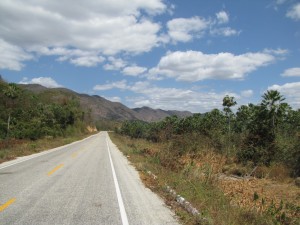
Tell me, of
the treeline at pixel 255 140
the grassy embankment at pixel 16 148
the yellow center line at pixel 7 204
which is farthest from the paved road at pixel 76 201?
the grassy embankment at pixel 16 148

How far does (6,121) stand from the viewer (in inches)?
2164

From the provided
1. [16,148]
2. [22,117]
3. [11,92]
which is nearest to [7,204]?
[16,148]

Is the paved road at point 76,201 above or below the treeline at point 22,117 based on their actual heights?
below

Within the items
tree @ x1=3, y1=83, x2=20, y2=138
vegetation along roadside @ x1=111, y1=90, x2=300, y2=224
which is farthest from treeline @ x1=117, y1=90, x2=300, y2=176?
tree @ x1=3, y1=83, x2=20, y2=138

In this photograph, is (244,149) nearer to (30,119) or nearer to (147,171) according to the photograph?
(147,171)

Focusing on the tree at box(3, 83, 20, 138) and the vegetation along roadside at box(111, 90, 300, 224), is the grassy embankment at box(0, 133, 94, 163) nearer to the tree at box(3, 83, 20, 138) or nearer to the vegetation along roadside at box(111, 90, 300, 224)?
the vegetation along roadside at box(111, 90, 300, 224)

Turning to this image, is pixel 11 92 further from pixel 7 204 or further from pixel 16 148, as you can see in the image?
pixel 7 204

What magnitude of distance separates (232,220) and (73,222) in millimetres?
3603

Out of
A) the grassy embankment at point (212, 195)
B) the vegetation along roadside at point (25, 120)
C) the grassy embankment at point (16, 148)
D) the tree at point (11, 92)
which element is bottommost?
the grassy embankment at point (212, 195)

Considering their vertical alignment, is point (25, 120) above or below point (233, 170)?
above

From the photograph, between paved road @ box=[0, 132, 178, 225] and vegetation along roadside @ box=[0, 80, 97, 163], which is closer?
paved road @ box=[0, 132, 178, 225]

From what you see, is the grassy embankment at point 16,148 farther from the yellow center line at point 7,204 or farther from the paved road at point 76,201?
the yellow center line at point 7,204

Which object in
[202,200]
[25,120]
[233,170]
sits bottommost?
[233,170]

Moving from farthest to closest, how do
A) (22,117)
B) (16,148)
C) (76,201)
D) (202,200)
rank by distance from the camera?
(22,117) → (16,148) → (202,200) → (76,201)
